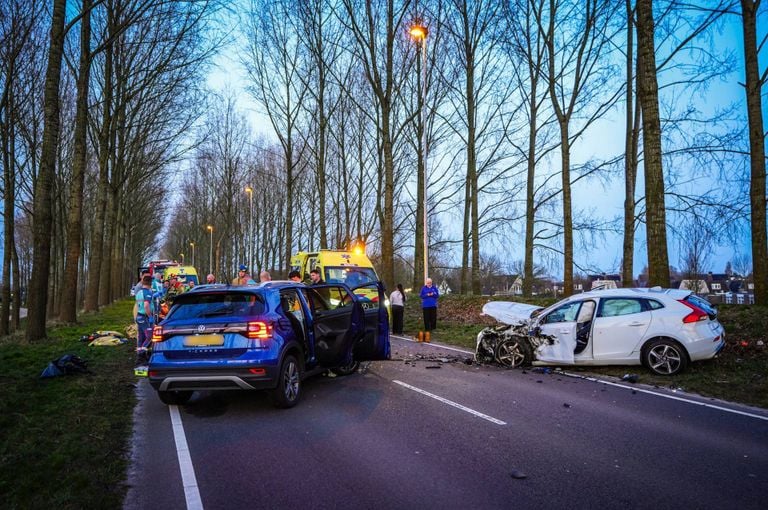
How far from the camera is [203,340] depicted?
6312 mm

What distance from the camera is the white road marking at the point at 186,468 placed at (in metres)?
3.84

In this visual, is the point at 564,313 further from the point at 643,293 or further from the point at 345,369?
the point at 345,369

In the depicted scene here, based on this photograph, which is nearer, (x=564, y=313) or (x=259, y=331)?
(x=259, y=331)

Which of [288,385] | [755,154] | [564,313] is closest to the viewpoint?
[288,385]

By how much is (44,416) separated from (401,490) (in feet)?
15.5

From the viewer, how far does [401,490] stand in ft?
13.1

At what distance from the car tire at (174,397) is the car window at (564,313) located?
21.6 ft

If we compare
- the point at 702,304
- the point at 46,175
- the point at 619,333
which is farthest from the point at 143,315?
the point at 702,304

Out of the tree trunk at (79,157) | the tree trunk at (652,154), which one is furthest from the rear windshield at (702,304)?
the tree trunk at (79,157)

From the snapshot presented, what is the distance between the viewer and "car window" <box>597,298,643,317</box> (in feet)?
28.7

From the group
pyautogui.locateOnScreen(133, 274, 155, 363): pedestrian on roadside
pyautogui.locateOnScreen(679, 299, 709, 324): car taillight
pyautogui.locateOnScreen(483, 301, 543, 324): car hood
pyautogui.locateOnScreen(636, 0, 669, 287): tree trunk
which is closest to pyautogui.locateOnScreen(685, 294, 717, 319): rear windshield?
pyautogui.locateOnScreen(679, 299, 709, 324): car taillight

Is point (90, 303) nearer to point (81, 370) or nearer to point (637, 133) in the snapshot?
point (81, 370)

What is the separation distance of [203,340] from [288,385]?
4.16 feet

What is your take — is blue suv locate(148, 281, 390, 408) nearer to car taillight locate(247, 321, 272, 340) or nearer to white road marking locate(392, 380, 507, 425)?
car taillight locate(247, 321, 272, 340)
